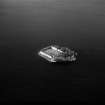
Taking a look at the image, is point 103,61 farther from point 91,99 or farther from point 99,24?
point 99,24

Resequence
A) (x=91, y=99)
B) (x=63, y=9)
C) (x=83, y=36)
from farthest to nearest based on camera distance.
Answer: (x=63, y=9) → (x=83, y=36) → (x=91, y=99)

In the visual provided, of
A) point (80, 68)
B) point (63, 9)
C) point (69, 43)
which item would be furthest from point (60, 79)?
point (63, 9)

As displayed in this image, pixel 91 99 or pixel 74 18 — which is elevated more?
pixel 74 18

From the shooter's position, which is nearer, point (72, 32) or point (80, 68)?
point (80, 68)

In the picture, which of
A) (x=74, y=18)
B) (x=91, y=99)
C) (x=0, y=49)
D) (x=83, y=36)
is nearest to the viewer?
(x=91, y=99)

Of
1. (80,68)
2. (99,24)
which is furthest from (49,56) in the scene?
(99,24)

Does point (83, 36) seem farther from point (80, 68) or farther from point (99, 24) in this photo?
point (80, 68)

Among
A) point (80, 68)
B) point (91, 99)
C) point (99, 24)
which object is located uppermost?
point (99, 24)
